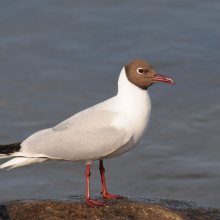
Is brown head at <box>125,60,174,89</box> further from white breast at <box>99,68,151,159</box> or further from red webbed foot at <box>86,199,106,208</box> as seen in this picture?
red webbed foot at <box>86,199,106,208</box>

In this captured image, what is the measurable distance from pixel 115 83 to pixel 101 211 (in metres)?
5.31

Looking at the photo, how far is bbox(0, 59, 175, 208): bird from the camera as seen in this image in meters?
5.83

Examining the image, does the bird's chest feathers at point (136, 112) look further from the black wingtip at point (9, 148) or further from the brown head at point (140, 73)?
the black wingtip at point (9, 148)

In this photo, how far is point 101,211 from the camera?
17.5 feet

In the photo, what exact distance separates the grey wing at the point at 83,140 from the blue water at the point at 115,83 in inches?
72.5

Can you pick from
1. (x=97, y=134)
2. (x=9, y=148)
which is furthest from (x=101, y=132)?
(x=9, y=148)

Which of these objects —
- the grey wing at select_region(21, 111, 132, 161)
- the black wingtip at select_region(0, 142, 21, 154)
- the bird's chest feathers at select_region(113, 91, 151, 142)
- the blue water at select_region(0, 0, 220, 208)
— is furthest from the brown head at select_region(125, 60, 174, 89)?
the blue water at select_region(0, 0, 220, 208)

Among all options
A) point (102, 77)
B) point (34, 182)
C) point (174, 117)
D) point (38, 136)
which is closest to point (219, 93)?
point (174, 117)

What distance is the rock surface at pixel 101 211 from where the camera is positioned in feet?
17.0

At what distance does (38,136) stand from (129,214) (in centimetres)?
170

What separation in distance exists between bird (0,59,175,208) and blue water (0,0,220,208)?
1834 millimetres

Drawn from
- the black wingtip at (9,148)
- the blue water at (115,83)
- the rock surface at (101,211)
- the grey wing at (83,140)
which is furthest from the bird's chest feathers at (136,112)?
the blue water at (115,83)

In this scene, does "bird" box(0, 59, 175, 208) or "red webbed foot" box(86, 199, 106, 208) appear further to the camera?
"bird" box(0, 59, 175, 208)

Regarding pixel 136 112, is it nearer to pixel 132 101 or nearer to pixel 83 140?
pixel 132 101
